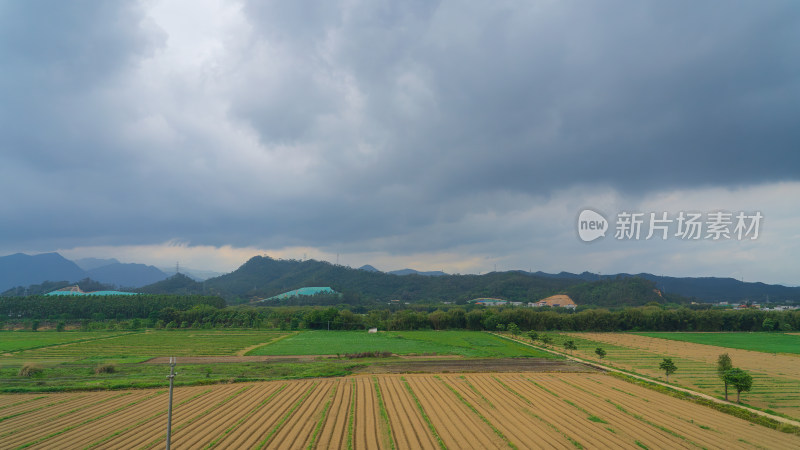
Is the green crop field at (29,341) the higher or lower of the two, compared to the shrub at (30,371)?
lower

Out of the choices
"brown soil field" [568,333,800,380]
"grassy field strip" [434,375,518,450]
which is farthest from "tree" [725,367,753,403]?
"grassy field strip" [434,375,518,450]

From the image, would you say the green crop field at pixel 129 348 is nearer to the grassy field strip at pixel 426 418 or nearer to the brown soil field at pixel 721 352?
the grassy field strip at pixel 426 418

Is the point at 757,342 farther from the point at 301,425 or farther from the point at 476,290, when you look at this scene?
the point at 476,290

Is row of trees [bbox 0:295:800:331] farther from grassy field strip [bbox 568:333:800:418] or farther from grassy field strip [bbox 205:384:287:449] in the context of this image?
grassy field strip [bbox 205:384:287:449]

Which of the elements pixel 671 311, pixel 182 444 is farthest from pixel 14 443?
pixel 671 311

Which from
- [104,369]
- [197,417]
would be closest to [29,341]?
[104,369]

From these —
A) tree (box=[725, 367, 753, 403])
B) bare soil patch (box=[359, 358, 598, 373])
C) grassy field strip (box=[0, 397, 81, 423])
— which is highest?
tree (box=[725, 367, 753, 403])

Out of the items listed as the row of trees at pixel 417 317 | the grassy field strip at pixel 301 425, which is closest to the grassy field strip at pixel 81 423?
the grassy field strip at pixel 301 425
